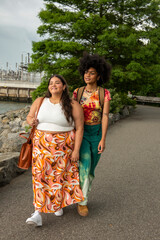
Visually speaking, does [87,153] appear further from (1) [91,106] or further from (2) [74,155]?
(1) [91,106]

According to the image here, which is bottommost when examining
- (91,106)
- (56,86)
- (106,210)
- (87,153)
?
(106,210)

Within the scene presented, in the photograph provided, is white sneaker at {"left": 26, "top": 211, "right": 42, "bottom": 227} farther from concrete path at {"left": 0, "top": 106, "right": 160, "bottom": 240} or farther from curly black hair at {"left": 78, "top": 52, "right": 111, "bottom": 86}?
curly black hair at {"left": 78, "top": 52, "right": 111, "bottom": 86}

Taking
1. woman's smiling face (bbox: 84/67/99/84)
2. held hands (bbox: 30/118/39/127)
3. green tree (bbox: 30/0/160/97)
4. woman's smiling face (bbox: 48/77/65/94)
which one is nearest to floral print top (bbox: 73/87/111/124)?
woman's smiling face (bbox: 84/67/99/84)

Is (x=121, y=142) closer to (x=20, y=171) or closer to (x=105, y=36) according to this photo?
(x=20, y=171)

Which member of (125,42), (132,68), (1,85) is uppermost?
(125,42)

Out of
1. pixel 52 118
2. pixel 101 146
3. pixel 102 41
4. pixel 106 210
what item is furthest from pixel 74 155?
pixel 102 41

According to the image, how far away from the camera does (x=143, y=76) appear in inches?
547

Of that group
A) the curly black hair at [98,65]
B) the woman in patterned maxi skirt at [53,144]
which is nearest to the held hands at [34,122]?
the woman in patterned maxi skirt at [53,144]

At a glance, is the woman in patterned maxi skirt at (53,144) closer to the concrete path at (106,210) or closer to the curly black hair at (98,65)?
the concrete path at (106,210)

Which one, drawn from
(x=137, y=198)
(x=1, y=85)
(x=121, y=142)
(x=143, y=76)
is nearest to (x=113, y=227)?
(x=137, y=198)

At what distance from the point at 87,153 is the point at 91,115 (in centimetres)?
46

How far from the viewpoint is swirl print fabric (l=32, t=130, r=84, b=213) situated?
2.59 m

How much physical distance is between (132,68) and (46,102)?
10.9 m

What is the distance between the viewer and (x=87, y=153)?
9.36 ft
